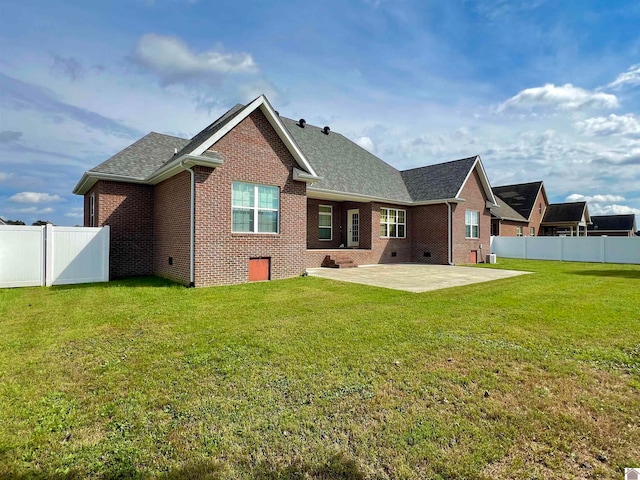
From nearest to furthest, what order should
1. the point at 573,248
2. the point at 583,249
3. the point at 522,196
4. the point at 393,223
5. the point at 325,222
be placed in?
the point at 325,222
the point at 393,223
the point at 583,249
the point at 573,248
the point at 522,196

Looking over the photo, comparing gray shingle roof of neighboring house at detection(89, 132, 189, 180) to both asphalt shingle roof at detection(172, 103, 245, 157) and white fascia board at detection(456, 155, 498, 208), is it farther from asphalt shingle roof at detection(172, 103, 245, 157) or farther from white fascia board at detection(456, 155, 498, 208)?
white fascia board at detection(456, 155, 498, 208)

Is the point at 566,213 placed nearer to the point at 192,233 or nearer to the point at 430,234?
the point at 430,234

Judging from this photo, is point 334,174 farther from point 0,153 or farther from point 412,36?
point 0,153

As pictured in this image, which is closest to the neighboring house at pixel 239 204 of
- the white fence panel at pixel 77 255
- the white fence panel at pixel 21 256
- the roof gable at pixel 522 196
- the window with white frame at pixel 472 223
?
the white fence panel at pixel 77 255

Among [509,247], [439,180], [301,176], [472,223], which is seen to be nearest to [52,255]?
[301,176]

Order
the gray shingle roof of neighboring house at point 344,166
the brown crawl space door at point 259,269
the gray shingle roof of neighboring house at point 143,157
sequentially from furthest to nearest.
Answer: the gray shingle roof of neighboring house at point 344,166 → the gray shingle roof of neighboring house at point 143,157 → the brown crawl space door at point 259,269

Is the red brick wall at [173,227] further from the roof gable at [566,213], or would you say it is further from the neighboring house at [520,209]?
the roof gable at [566,213]

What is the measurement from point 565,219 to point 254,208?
39.8 meters

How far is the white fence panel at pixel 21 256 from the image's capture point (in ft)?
33.7

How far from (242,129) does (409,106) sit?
9.14m

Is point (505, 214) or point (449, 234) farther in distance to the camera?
point (505, 214)

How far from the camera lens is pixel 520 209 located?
35.6m

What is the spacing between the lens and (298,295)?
28.7 feet

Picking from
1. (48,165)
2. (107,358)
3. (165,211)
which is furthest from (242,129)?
(48,165)
